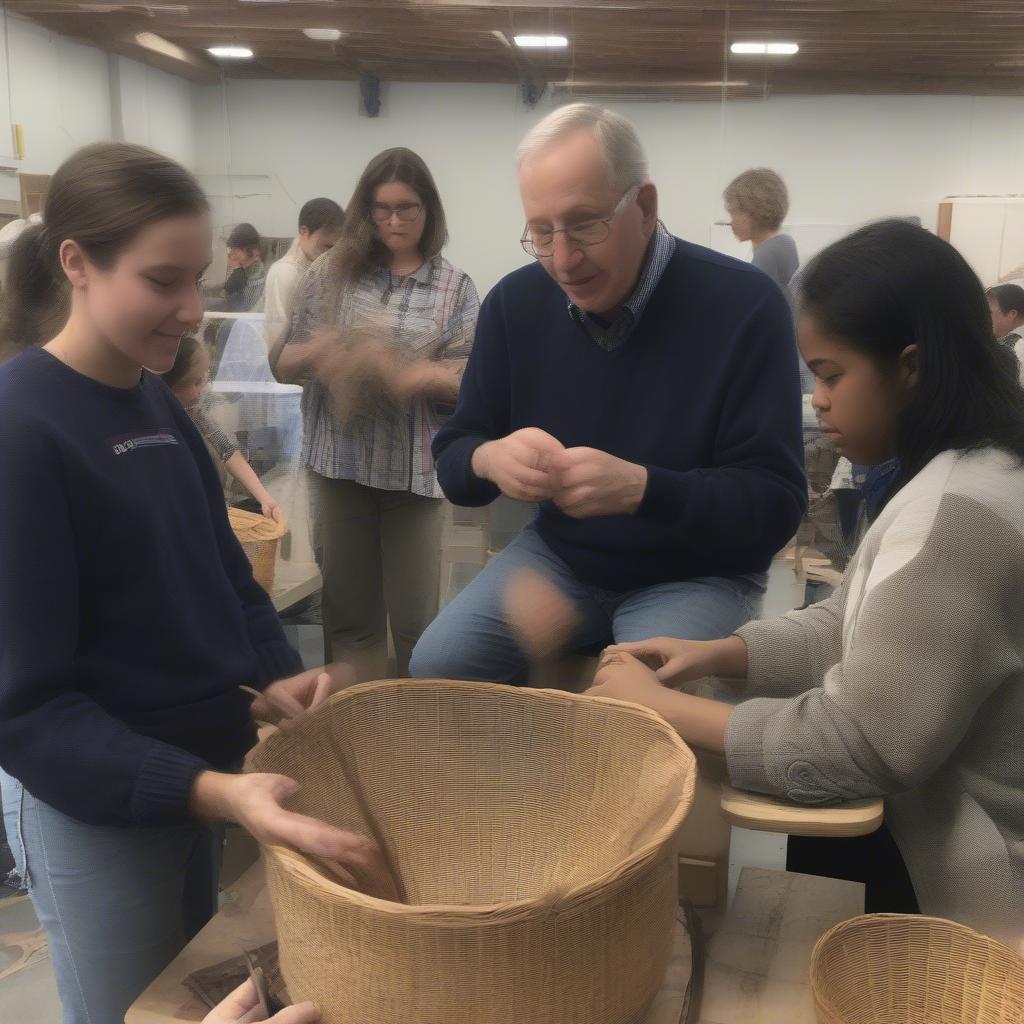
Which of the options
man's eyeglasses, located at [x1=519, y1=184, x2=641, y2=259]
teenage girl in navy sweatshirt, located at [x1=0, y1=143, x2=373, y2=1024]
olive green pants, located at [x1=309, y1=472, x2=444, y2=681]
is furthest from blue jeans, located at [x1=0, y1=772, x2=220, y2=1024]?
olive green pants, located at [x1=309, y1=472, x2=444, y2=681]

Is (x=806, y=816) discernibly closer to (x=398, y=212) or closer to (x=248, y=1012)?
(x=248, y=1012)

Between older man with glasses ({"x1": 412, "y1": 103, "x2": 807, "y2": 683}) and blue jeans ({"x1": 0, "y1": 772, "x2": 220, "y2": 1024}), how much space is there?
18.1 inches

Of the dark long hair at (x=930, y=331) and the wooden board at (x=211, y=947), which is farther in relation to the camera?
the dark long hair at (x=930, y=331)

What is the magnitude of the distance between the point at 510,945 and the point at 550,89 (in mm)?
1986

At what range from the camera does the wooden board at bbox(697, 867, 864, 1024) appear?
0.95 meters

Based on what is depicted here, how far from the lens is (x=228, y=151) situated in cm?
239

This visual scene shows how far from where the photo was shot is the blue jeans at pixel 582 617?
1.34m

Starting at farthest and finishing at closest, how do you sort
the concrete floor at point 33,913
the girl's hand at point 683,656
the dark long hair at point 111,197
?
the concrete floor at point 33,913 < the girl's hand at point 683,656 < the dark long hair at point 111,197

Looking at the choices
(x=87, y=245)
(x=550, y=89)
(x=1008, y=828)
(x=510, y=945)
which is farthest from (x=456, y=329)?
(x=510, y=945)

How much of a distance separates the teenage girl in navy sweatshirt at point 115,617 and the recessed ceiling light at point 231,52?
4.83 feet

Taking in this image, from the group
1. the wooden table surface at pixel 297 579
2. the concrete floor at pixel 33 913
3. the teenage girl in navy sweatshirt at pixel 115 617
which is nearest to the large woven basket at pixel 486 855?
the teenage girl in navy sweatshirt at pixel 115 617

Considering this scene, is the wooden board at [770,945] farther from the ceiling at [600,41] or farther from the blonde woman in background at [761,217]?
the ceiling at [600,41]

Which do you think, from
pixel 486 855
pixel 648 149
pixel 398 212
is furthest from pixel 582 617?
pixel 648 149

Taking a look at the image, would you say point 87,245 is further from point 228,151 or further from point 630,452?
point 228,151
